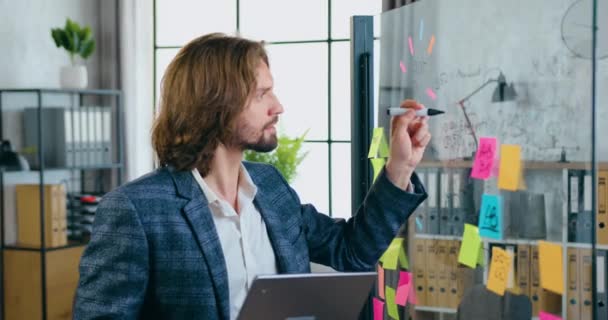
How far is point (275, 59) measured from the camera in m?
5.15

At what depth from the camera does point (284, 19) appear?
513 centimetres

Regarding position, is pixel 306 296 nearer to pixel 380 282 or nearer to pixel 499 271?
pixel 499 271

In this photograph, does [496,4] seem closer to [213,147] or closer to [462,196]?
[462,196]

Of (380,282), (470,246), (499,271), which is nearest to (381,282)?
(380,282)

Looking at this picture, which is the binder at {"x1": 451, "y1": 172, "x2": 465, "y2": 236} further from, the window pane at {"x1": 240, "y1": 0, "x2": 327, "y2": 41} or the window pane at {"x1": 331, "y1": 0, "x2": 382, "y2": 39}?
the window pane at {"x1": 240, "y1": 0, "x2": 327, "y2": 41}

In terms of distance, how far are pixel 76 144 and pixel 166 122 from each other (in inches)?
124

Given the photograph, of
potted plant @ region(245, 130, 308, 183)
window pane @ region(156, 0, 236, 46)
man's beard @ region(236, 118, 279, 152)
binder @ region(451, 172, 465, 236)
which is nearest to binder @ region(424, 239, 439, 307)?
binder @ region(451, 172, 465, 236)

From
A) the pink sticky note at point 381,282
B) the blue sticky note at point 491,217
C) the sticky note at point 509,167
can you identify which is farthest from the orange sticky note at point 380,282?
the sticky note at point 509,167

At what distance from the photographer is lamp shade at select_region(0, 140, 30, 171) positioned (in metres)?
4.56

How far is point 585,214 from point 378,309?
1.11 metres

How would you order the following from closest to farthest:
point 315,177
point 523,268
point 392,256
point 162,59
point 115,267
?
point 115,267 < point 523,268 < point 392,256 < point 315,177 < point 162,59

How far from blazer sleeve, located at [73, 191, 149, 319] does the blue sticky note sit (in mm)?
817

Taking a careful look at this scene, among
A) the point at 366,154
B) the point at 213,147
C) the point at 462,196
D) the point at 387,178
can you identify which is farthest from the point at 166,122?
the point at 366,154

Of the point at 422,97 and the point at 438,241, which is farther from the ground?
the point at 422,97
